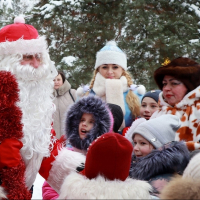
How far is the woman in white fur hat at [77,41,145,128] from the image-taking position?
4820mm

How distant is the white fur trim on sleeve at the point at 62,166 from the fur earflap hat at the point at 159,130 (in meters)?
0.56

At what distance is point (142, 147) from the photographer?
119 inches

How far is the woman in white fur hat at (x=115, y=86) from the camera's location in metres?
4.82

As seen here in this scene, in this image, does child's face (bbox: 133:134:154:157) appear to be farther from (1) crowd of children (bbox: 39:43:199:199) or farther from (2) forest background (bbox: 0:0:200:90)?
(2) forest background (bbox: 0:0:200:90)

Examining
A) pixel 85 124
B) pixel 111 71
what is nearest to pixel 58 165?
pixel 85 124

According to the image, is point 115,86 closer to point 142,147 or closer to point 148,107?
point 148,107

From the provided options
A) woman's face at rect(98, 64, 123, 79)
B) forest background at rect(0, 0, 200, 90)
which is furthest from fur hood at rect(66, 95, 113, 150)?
forest background at rect(0, 0, 200, 90)

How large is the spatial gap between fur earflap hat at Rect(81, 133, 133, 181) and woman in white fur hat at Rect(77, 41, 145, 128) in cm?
238

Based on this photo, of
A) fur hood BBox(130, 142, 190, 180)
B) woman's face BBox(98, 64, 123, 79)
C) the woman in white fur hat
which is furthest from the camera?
woman's face BBox(98, 64, 123, 79)

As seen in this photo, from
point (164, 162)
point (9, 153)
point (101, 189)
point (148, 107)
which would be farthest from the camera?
point (148, 107)

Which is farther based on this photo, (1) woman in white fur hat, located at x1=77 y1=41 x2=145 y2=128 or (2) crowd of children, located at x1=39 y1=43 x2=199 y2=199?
(1) woman in white fur hat, located at x1=77 y1=41 x2=145 y2=128

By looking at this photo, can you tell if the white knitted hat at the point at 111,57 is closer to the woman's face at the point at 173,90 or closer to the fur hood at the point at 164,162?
the woman's face at the point at 173,90

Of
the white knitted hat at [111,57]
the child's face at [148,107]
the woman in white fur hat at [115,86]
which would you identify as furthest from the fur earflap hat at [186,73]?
the white knitted hat at [111,57]

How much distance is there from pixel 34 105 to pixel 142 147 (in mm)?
952
